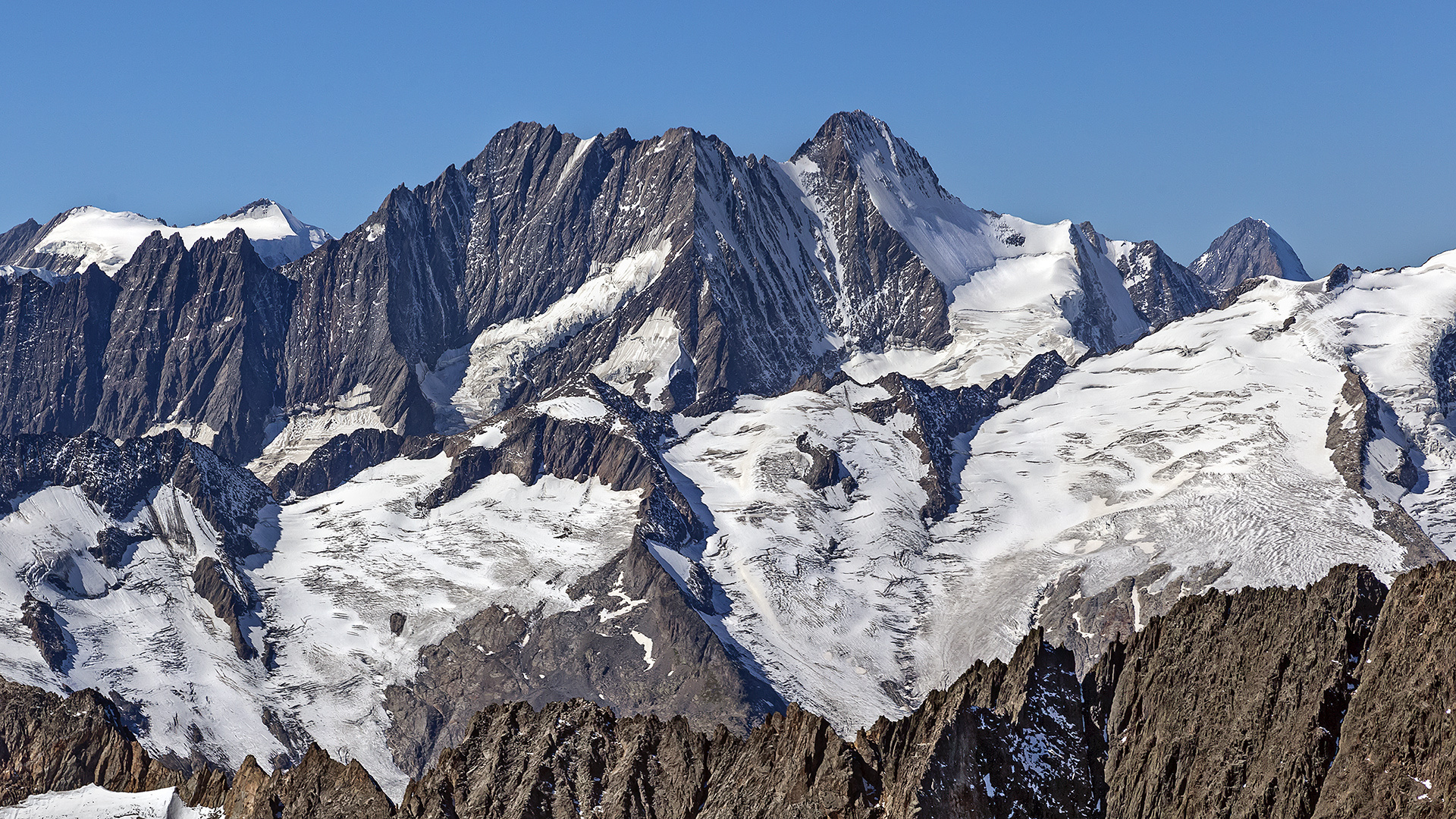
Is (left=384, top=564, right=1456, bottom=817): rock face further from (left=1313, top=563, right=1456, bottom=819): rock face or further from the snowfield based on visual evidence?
the snowfield

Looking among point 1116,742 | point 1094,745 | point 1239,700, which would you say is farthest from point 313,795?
point 1239,700

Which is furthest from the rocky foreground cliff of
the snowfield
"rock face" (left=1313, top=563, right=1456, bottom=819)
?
the snowfield

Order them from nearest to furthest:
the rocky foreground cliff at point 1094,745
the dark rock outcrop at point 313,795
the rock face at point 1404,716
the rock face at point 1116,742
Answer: the rock face at point 1404,716, the rocky foreground cliff at point 1094,745, the rock face at point 1116,742, the dark rock outcrop at point 313,795

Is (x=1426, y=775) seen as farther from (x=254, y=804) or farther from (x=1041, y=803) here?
(x=254, y=804)

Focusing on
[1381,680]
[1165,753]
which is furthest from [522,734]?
[1381,680]

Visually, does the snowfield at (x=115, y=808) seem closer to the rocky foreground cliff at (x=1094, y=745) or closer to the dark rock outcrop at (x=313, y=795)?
the dark rock outcrop at (x=313, y=795)

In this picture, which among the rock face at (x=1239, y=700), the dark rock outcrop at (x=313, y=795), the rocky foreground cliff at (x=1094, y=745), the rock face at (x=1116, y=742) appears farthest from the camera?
the dark rock outcrop at (x=313, y=795)

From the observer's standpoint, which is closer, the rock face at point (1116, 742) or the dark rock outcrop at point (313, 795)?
the rock face at point (1116, 742)

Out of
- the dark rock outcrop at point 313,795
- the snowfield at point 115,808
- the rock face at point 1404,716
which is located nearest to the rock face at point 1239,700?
the rock face at point 1404,716

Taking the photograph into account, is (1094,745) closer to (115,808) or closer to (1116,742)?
(1116,742)
